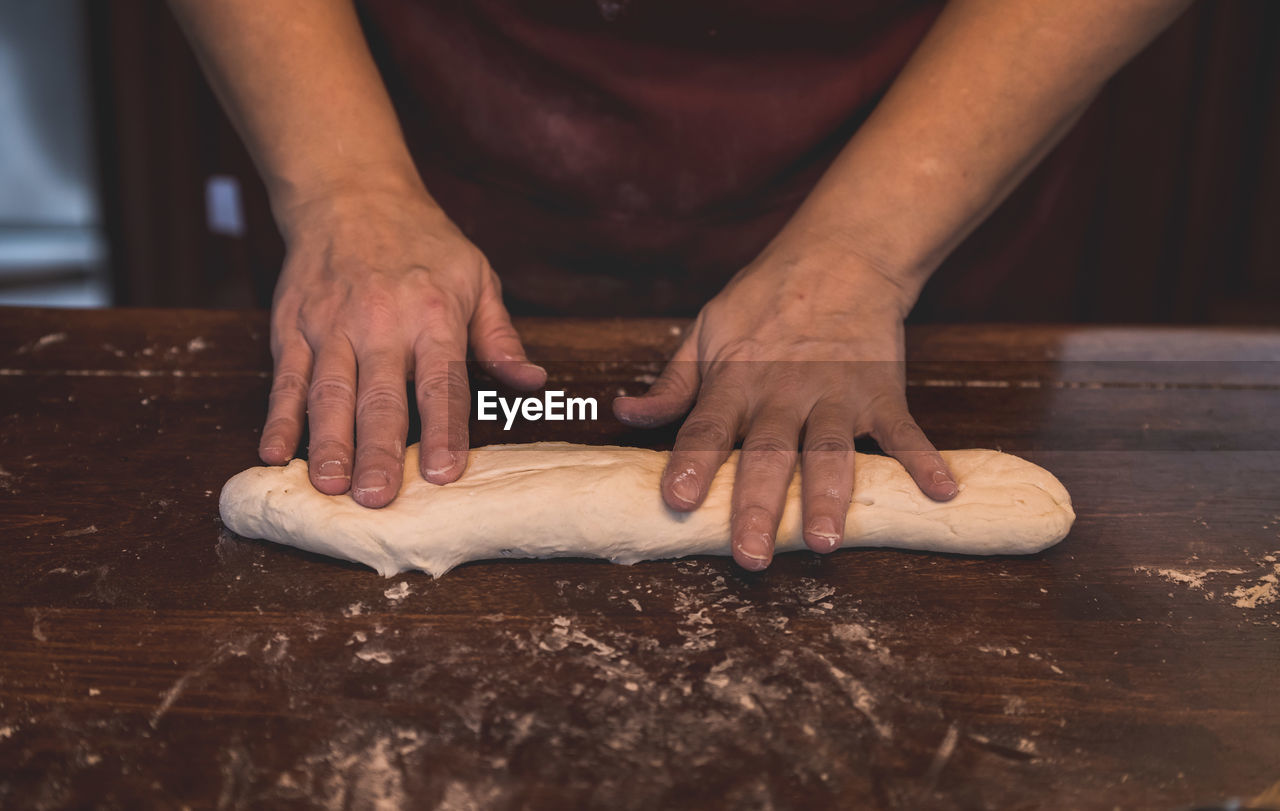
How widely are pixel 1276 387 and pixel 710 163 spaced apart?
1137 millimetres

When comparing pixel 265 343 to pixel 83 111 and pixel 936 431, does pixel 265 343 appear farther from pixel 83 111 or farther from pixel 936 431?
pixel 83 111

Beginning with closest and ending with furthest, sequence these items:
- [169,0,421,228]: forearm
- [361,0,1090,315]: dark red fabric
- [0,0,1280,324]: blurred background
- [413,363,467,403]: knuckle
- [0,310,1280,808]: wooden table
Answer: [0,310,1280,808]: wooden table, [413,363,467,403]: knuckle, [169,0,421,228]: forearm, [361,0,1090,315]: dark red fabric, [0,0,1280,324]: blurred background

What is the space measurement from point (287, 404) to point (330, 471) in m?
0.19

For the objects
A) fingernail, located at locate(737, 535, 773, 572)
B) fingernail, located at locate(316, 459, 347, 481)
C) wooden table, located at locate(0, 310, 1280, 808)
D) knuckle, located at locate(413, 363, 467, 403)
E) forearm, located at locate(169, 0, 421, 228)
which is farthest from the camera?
forearm, located at locate(169, 0, 421, 228)

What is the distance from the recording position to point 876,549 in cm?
119

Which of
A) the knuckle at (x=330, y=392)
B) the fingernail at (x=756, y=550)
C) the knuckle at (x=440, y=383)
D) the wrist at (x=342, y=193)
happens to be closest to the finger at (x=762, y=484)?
the fingernail at (x=756, y=550)

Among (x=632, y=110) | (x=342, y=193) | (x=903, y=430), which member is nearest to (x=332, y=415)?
(x=342, y=193)

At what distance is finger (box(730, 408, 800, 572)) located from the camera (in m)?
1.09

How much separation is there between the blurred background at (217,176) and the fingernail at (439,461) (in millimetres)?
1281

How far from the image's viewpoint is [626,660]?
3.20 feet

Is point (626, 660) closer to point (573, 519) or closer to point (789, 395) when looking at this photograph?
point (573, 519)

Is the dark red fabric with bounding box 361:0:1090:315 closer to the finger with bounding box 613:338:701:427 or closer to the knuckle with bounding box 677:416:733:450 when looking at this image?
the finger with bounding box 613:338:701:427

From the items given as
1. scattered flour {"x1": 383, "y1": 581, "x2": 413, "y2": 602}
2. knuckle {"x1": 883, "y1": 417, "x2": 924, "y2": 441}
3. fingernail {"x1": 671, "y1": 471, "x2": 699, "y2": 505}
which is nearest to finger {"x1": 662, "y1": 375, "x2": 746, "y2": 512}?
fingernail {"x1": 671, "y1": 471, "x2": 699, "y2": 505}

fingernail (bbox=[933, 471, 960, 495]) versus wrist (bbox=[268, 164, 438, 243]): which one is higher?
wrist (bbox=[268, 164, 438, 243])
